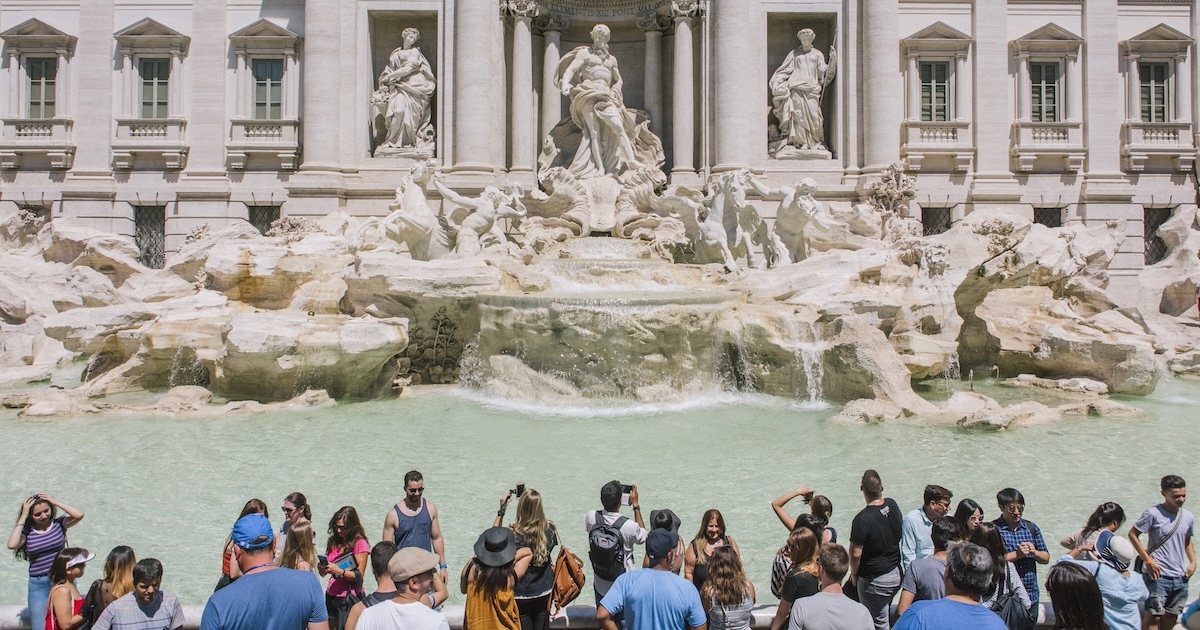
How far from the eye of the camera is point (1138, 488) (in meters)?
6.86

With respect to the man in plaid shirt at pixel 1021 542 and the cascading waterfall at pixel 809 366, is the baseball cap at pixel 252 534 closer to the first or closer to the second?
the man in plaid shirt at pixel 1021 542

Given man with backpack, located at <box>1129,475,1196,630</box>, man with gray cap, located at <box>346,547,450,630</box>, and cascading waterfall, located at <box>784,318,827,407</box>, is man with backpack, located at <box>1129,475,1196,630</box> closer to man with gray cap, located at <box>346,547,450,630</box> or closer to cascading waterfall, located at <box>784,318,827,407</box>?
man with gray cap, located at <box>346,547,450,630</box>

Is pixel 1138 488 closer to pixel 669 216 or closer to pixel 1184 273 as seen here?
Result: pixel 669 216

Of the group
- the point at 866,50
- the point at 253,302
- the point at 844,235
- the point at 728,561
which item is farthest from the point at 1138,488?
the point at 866,50

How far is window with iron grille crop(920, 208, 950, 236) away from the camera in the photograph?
60.2ft

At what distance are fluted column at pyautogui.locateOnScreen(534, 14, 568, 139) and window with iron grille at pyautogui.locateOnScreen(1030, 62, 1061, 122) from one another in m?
11.2

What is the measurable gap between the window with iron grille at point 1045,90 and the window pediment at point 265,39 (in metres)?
17.1

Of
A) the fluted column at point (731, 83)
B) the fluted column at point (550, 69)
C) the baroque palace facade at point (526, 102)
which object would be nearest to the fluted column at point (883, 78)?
the baroque palace facade at point (526, 102)

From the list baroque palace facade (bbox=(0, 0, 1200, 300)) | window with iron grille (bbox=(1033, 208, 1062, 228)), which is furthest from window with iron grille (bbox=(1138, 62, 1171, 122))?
window with iron grille (bbox=(1033, 208, 1062, 228))

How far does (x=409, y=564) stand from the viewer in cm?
297

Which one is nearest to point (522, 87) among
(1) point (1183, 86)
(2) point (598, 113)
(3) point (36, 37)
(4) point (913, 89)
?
A: (2) point (598, 113)

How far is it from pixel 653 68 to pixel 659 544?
17.1 m

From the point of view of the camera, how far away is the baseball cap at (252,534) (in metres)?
3.18

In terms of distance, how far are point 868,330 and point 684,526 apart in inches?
223
